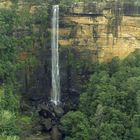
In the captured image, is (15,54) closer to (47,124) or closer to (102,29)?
(47,124)

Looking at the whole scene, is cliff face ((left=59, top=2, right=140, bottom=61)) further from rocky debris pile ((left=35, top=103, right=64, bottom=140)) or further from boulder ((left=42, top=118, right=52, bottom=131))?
boulder ((left=42, top=118, right=52, bottom=131))

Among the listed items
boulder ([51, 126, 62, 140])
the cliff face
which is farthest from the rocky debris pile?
the cliff face

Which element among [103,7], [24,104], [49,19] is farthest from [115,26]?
[24,104]

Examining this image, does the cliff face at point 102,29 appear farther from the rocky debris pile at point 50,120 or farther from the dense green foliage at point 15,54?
the rocky debris pile at point 50,120

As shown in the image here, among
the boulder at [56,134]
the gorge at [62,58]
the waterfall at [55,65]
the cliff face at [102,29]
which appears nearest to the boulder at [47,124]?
the gorge at [62,58]

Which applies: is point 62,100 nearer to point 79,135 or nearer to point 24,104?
point 24,104
